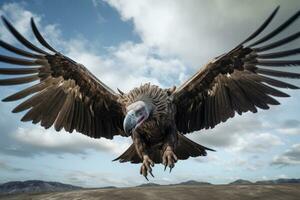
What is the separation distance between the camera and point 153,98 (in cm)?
768

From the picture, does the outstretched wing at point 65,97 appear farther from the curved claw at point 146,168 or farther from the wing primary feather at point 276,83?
the wing primary feather at point 276,83

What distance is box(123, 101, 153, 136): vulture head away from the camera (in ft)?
20.8

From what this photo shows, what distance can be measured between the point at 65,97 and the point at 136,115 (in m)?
2.81

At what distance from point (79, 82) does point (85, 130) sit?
1.31 meters

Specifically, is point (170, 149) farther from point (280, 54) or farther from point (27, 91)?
point (27, 91)

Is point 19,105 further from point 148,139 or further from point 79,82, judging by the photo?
point 148,139

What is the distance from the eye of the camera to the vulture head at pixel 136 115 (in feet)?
20.8

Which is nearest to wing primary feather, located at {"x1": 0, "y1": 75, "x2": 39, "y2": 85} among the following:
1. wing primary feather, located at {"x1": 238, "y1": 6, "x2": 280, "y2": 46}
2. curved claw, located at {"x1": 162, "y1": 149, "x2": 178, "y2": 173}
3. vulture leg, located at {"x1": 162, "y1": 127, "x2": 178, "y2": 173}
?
vulture leg, located at {"x1": 162, "y1": 127, "x2": 178, "y2": 173}

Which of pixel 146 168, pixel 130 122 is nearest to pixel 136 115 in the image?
pixel 130 122

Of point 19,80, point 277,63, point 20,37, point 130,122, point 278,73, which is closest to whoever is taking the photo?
point 130,122

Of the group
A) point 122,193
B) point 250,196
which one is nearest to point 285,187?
point 250,196

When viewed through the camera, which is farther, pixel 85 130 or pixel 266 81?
pixel 85 130

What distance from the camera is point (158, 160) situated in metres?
8.21

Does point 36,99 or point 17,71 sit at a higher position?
point 17,71
